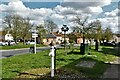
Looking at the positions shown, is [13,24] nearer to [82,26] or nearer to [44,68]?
[82,26]

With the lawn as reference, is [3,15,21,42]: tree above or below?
above

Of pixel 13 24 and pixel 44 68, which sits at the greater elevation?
pixel 13 24

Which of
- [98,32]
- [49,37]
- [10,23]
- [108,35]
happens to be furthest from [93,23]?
[49,37]

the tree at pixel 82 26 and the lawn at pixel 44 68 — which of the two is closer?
the lawn at pixel 44 68

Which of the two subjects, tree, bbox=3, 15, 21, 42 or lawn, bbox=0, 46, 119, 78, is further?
tree, bbox=3, 15, 21, 42

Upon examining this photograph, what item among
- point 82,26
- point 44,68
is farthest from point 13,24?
point 44,68

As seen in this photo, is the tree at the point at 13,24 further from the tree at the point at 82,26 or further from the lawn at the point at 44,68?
the lawn at the point at 44,68

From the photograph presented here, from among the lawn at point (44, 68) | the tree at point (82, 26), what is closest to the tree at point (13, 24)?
the tree at point (82, 26)

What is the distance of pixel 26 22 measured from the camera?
68.3 meters

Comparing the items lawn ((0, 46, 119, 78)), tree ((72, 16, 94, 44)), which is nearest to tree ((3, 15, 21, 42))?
tree ((72, 16, 94, 44))

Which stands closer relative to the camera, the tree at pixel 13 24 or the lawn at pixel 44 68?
the lawn at pixel 44 68

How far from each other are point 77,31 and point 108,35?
1804 cm

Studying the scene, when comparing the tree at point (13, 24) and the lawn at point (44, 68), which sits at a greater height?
the tree at point (13, 24)

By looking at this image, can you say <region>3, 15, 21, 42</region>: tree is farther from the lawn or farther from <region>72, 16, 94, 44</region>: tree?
the lawn
